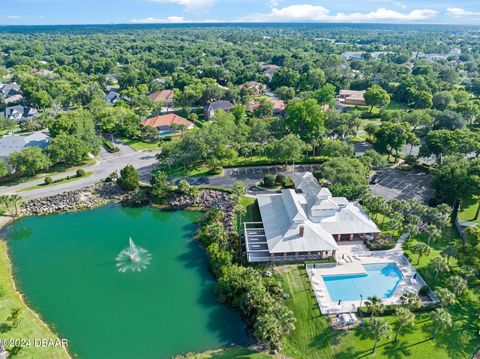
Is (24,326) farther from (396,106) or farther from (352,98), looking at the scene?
(396,106)

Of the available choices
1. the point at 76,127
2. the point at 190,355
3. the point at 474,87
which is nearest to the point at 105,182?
the point at 76,127

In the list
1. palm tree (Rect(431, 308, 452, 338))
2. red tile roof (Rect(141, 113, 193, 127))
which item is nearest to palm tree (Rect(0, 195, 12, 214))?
red tile roof (Rect(141, 113, 193, 127))

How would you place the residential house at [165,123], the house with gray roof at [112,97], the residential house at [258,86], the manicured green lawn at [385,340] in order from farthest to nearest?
1. the residential house at [258,86]
2. the house with gray roof at [112,97]
3. the residential house at [165,123]
4. the manicured green lawn at [385,340]

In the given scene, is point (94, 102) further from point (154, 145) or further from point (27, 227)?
point (27, 227)

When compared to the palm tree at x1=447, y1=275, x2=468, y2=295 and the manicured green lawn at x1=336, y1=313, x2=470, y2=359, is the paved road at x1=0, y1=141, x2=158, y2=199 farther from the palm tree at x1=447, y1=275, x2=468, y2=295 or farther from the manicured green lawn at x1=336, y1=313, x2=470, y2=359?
the palm tree at x1=447, y1=275, x2=468, y2=295

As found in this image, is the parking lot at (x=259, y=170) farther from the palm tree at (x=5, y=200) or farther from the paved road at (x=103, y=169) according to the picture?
the palm tree at (x=5, y=200)

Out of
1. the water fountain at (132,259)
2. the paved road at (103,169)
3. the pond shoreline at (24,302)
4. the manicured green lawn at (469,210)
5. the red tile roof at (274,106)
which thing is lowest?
the water fountain at (132,259)

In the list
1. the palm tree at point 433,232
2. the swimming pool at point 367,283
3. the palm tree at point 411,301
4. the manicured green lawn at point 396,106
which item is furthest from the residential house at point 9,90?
the palm tree at point 411,301
